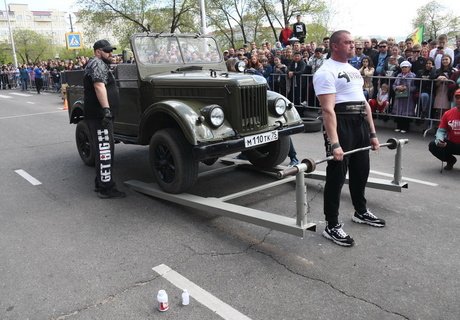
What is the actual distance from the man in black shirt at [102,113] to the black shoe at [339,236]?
2.76 metres

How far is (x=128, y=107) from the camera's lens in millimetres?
6180

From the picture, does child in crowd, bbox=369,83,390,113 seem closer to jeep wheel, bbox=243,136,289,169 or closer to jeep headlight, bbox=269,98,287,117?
jeep wheel, bbox=243,136,289,169

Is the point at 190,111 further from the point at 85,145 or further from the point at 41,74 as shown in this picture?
the point at 41,74

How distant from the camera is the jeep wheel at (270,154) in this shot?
A: 19.0 ft

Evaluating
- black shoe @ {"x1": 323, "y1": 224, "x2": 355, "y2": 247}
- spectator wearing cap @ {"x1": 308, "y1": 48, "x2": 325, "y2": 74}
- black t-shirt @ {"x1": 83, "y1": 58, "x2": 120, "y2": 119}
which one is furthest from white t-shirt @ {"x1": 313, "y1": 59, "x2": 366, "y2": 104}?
spectator wearing cap @ {"x1": 308, "y1": 48, "x2": 325, "y2": 74}

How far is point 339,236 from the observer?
3.95m

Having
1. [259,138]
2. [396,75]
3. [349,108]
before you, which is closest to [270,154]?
[259,138]

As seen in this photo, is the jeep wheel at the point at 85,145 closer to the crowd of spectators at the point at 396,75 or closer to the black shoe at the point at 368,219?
the crowd of spectators at the point at 396,75

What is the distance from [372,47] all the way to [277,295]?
30.9 feet

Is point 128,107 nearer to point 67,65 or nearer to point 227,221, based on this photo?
point 227,221

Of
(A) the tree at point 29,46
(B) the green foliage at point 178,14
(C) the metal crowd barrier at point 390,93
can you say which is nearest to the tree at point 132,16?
(B) the green foliage at point 178,14

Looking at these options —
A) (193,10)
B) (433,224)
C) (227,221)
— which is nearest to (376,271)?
(433,224)

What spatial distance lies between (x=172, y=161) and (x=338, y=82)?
219 centimetres

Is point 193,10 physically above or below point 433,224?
above
